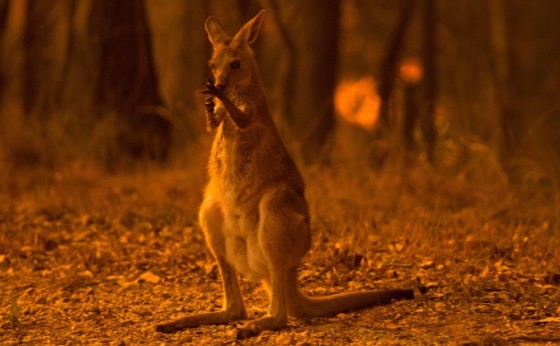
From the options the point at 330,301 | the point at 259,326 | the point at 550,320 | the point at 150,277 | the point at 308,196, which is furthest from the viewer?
the point at 308,196

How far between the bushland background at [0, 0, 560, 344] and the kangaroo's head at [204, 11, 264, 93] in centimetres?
131

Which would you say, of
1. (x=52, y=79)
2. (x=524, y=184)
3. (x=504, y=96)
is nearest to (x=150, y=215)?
(x=524, y=184)

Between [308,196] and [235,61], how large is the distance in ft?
11.2

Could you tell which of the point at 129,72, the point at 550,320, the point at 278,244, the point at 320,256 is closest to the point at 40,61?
the point at 129,72

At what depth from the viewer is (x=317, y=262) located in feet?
21.7

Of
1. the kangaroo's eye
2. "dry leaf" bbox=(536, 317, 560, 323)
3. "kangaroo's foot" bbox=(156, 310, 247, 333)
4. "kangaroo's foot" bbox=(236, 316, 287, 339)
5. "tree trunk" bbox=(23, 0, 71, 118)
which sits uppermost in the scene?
"tree trunk" bbox=(23, 0, 71, 118)

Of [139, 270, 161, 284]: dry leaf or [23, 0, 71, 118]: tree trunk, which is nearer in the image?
[139, 270, 161, 284]: dry leaf

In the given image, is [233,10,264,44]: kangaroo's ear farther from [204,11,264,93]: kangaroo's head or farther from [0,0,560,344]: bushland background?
[0,0,560,344]: bushland background

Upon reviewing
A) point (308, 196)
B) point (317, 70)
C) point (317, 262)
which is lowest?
point (317, 262)

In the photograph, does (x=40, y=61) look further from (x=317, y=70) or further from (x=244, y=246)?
(x=244, y=246)

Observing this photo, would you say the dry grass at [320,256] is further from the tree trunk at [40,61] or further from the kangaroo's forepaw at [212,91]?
the tree trunk at [40,61]

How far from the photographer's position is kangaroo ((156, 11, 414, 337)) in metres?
5.15

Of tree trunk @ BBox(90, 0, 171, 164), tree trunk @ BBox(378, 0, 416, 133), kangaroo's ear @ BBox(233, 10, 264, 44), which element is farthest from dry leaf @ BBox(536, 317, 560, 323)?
tree trunk @ BBox(90, 0, 171, 164)

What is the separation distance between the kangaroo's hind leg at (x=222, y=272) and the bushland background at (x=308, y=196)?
86mm
